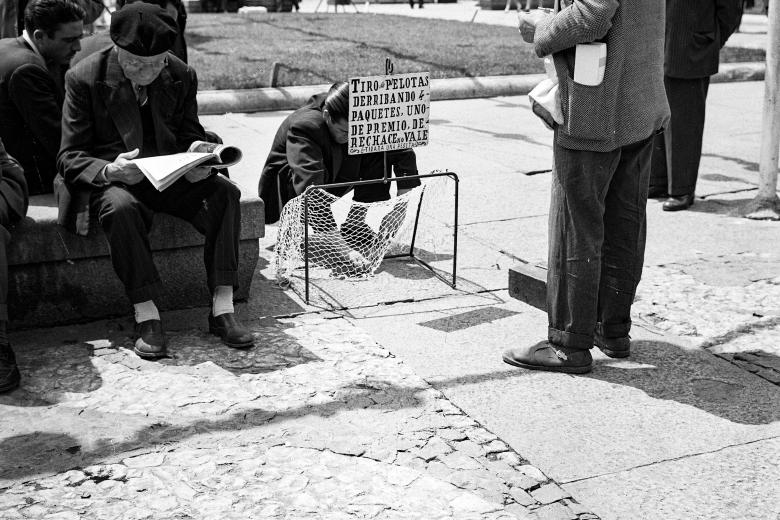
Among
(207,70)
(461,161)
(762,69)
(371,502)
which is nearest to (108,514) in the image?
(371,502)

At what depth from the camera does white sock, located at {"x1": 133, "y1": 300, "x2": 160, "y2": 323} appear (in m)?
4.50

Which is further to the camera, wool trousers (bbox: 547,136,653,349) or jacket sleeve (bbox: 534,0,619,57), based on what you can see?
wool trousers (bbox: 547,136,653,349)

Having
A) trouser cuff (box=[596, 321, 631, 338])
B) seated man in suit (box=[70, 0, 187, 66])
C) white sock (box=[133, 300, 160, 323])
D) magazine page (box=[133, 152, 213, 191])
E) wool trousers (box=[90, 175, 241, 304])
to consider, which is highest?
seated man in suit (box=[70, 0, 187, 66])

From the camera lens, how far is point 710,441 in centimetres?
373

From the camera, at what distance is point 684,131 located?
7.03 metres

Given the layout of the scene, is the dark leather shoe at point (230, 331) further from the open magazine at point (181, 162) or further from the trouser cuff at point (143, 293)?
the open magazine at point (181, 162)

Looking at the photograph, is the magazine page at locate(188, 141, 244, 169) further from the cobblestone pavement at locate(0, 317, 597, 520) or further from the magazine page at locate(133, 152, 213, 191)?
the cobblestone pavement at locate(0, 317, 597, 520)

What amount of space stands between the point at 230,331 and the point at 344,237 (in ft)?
4.79

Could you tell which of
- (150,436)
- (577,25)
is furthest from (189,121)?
(577,25)

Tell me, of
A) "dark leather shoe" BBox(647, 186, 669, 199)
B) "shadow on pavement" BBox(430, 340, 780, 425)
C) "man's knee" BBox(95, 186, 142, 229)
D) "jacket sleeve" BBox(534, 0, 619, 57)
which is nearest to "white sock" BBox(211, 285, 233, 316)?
"man's knee" BBox(95, 186, 142, 229)

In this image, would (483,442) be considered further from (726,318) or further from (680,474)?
(726,318)

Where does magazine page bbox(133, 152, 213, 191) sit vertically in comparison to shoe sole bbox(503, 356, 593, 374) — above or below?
above

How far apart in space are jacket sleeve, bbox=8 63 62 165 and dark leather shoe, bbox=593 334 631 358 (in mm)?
2748

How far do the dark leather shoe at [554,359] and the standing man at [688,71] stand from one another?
296cm
